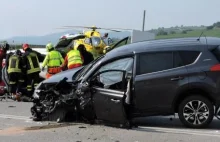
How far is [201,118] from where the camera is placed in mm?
8531

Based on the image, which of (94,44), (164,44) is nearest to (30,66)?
(164,44)

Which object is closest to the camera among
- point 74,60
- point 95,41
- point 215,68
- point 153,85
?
point 215,68

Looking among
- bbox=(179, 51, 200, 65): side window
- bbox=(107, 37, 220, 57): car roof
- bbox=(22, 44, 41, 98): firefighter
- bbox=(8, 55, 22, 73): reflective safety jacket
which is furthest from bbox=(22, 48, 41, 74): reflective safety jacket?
bbox=(179, 51, 200, 65): side window

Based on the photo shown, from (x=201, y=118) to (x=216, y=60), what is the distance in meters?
1.18

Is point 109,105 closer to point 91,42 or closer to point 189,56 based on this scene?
point 189,56

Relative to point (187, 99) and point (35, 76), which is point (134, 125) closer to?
point (187, 99)

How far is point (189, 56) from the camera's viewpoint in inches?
344

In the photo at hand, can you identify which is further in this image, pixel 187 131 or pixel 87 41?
pixel 87 41

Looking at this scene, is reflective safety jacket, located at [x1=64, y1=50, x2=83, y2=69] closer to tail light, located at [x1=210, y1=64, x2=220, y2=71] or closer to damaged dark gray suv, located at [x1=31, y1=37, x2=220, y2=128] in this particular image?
damaged dark gray suv, located at [x1=31, y1=37, x2=220, y2=128]

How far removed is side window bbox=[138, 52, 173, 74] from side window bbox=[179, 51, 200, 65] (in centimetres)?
24

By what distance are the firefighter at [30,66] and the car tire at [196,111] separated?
6293mm

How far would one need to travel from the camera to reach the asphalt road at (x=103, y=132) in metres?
7.77

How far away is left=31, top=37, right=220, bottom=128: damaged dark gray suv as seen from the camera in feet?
27.9

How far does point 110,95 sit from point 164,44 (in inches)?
62.8
